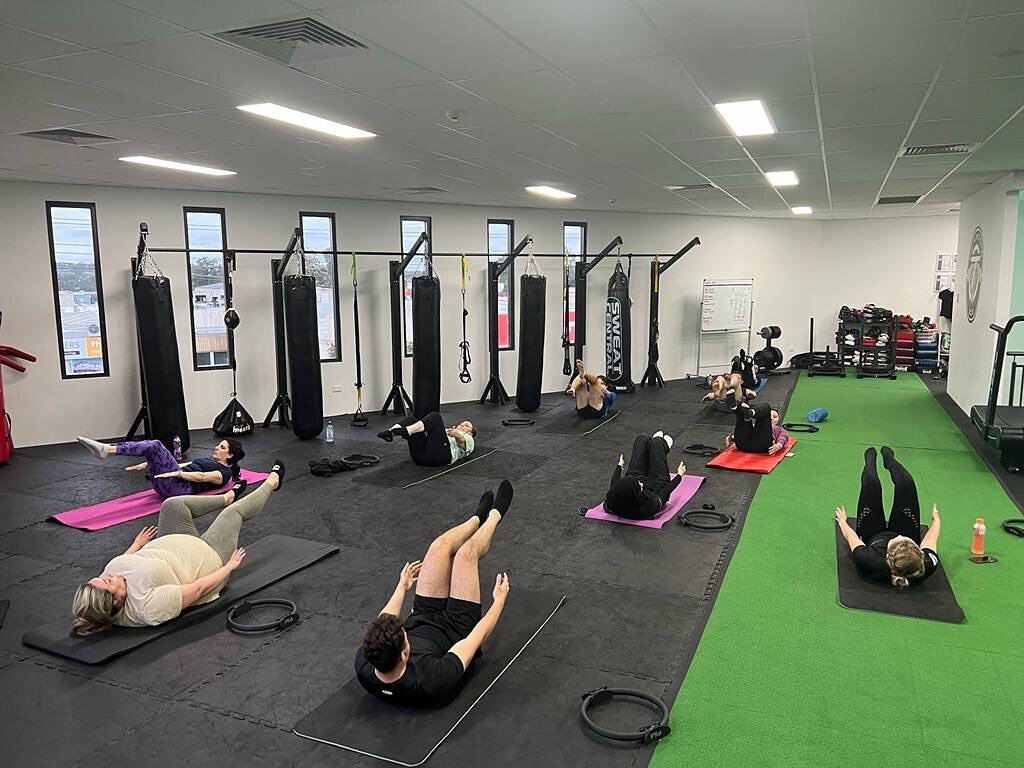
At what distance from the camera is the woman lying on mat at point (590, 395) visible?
884 centimetres

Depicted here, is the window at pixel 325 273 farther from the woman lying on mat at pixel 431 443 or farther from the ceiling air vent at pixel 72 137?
the ceiling air vent at pixel 72 137

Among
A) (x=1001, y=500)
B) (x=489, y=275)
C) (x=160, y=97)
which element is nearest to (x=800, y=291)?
(x=489, y=275)

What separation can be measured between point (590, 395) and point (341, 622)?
5589 mm

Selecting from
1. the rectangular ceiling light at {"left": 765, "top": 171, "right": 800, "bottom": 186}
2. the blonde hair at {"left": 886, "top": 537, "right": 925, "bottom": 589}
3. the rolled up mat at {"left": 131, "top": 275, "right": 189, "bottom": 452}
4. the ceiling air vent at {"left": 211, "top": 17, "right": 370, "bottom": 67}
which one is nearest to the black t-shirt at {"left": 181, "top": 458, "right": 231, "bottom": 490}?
the rolled up mat at {"left": 131, "top": 275, "right": 189, "bottom": 452}

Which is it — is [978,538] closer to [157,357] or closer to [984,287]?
[984,287]

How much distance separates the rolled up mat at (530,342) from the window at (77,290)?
5.01 m

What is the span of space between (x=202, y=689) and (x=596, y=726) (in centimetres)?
177

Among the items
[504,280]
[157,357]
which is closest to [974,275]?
[504,280]

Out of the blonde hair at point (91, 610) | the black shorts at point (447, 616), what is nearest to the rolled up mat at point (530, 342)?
the black shorts at point (447, 616)

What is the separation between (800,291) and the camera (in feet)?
44.8

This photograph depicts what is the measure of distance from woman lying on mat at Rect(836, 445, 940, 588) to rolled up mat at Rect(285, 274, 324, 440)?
18.5 feet

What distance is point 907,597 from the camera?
12.9 ft

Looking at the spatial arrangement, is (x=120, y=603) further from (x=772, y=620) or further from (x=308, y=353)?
(x=308, y=353)

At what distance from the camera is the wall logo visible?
8.28 metres
